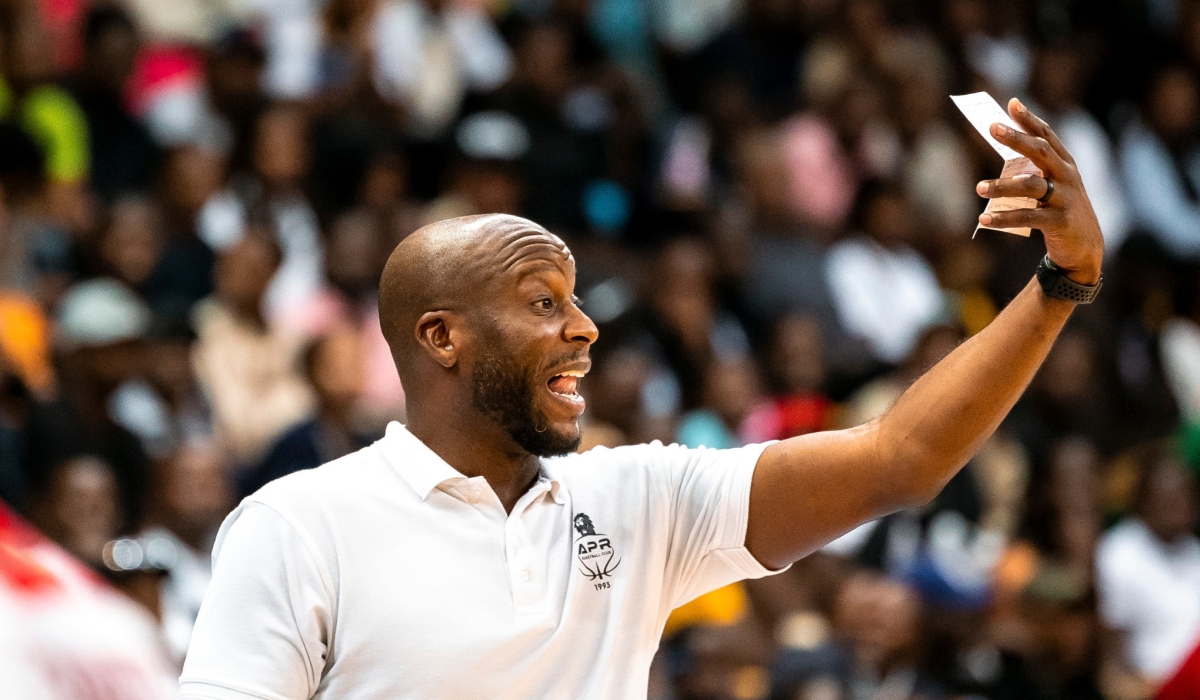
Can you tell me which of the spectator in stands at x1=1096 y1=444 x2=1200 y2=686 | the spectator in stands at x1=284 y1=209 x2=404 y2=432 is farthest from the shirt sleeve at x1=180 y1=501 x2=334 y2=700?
the spectator in stands at x1=1096 y1=444 x2=1200 y2=686

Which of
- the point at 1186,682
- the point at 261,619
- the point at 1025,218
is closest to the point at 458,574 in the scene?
the point at 261,619

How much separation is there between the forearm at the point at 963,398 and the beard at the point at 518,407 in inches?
21.9

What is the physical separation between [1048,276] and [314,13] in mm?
6691

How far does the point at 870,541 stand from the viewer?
272 inches

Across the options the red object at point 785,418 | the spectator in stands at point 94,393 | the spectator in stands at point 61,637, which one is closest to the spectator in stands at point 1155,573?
the red object at point 785,418

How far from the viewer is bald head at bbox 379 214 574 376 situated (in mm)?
2814

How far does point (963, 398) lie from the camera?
260 cm

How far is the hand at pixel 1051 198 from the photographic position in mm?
2494

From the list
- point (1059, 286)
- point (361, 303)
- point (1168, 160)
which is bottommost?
point (1168, 160)

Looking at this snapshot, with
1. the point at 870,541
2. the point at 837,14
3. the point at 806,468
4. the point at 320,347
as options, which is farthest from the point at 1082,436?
the point at 806,468

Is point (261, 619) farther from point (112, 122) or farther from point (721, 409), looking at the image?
point (112, 122)

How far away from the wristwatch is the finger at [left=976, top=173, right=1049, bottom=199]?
0.14m

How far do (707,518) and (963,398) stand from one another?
0.52 m

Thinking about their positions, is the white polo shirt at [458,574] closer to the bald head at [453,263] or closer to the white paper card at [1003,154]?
the bald head at [453,263]
